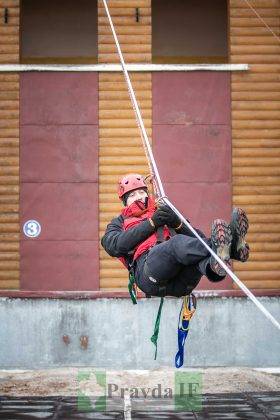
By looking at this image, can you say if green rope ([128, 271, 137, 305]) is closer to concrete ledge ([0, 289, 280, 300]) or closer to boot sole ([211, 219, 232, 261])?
boot sole ([211, 219, 232, 261])

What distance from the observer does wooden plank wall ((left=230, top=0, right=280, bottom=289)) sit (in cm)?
1484

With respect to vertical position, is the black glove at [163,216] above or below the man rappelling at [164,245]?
above

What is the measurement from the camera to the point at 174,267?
750 centimetres

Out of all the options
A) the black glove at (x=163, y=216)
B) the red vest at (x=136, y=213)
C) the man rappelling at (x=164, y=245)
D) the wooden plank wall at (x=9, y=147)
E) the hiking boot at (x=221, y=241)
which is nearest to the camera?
the hiking boot at (x=221, y=241)

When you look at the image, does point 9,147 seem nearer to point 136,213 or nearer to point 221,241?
point 136,213

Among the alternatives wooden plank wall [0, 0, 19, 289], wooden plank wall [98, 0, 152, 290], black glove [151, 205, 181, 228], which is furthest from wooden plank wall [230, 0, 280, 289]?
black glove [151, 205, 181, 228]

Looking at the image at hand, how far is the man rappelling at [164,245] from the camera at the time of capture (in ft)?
22.8

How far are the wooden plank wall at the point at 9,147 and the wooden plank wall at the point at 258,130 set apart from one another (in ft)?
13.6

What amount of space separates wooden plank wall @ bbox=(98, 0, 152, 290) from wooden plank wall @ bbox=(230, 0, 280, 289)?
1678mm

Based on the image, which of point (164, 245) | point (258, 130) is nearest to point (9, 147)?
point (258, 130)

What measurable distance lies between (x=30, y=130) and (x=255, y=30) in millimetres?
4695

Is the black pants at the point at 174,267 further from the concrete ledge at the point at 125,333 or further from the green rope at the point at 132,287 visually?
the concrete ledge at the point at 125,333

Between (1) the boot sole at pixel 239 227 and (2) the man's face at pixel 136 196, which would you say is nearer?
(1) the boot sole at pixel 239 227

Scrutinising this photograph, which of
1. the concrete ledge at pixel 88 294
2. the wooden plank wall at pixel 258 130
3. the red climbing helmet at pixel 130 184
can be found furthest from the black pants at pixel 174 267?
the wooden plank wall at pixel 258 130
